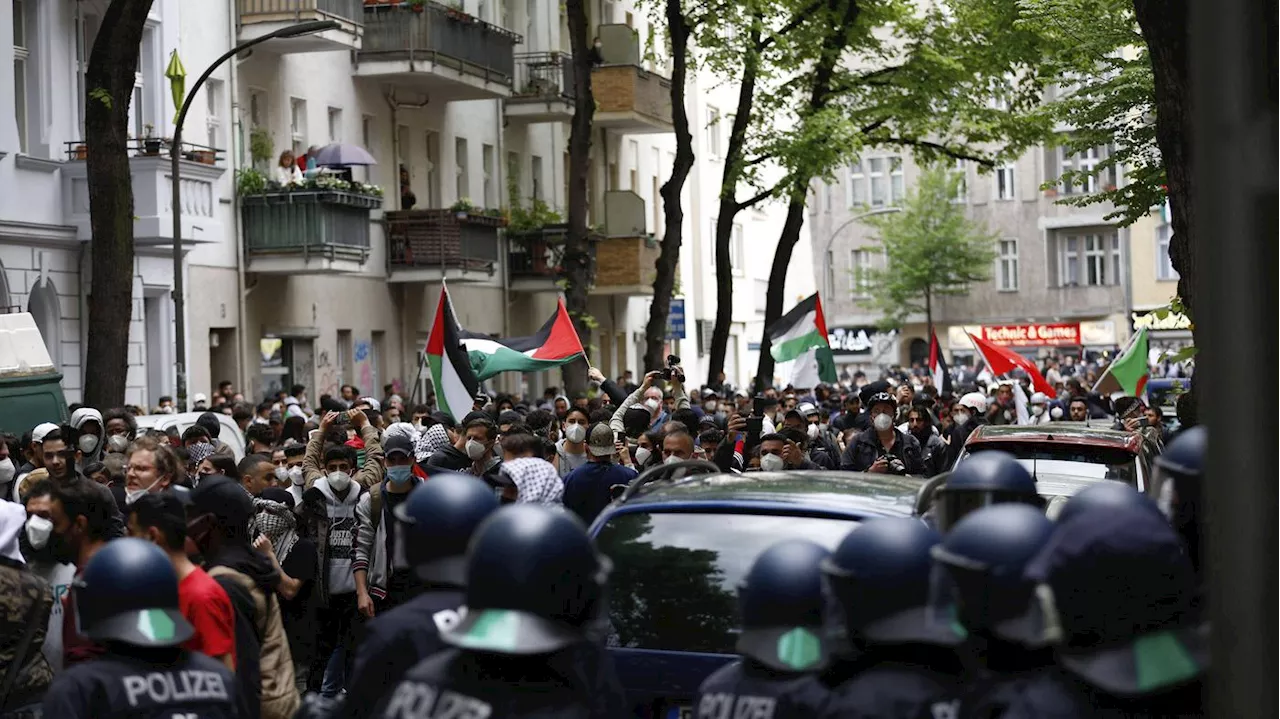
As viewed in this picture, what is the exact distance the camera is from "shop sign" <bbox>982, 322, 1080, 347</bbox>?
254ft

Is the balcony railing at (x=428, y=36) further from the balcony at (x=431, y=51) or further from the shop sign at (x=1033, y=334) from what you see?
the shop sign at (x=1033, y=334)

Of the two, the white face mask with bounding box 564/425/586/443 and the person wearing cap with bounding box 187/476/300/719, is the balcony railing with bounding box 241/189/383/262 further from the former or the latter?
the person wearing cap with bounding box 187/476/300/719

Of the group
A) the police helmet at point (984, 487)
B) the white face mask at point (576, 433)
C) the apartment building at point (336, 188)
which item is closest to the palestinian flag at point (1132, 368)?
the apartment building at point (336, 188)

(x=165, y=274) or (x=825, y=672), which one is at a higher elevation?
(x=165, y=274)

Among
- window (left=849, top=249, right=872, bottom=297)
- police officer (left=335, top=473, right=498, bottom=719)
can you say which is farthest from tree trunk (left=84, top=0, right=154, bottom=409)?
window (left=849, top=249, right=872, bottom=297)

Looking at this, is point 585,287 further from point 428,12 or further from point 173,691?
point 173,691

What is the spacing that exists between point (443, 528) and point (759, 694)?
→ 0.81 meters

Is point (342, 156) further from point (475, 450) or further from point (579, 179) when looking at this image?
point (475, 450)

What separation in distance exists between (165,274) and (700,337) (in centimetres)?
2866

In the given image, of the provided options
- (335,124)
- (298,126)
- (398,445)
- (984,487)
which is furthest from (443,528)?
(335,124)

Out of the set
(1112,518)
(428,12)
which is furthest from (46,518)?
(428,12)

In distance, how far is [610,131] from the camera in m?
46.7

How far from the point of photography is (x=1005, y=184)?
78188mm

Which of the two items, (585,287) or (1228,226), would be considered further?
(585,287)
